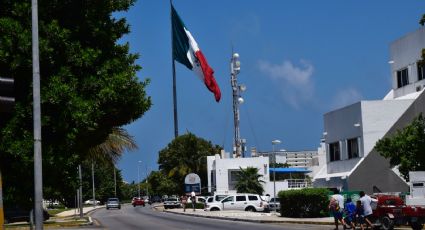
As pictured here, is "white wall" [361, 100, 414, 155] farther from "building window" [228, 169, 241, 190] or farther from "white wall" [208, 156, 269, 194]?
"building window" [228, 169, 241, 190]

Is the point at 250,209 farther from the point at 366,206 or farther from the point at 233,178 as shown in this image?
the point at 366,206

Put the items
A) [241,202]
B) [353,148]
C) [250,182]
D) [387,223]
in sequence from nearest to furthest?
[387,223], [353,148], [241,202], [250,182]

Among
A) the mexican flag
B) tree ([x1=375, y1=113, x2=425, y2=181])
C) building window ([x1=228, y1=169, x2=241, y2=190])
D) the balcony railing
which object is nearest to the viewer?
tree ([x1=375, y1=113, x2=425, y2=181])

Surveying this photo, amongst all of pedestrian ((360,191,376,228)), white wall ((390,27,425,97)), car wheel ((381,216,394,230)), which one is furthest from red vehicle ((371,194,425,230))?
white wall ((390,27,425,97))

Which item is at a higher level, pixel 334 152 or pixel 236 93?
pixel 236 93

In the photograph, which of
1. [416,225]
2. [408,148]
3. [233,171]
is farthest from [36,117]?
[233,171]

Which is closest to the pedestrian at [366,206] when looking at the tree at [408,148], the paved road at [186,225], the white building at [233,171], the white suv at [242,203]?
the paved road at [186,225]

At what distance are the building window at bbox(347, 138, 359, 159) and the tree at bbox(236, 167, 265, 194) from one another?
29678mm

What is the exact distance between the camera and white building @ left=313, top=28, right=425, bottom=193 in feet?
149

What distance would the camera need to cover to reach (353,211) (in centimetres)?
3027

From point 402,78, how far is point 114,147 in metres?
25.3

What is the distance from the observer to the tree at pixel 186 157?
317 feet

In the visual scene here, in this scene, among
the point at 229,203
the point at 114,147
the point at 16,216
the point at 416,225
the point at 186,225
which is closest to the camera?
the point at 416,225

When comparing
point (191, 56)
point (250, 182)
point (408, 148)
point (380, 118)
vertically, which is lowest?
point (250, 182)
